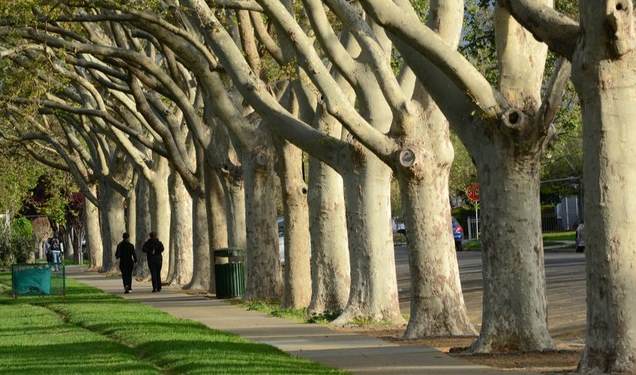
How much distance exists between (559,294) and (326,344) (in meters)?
10.5

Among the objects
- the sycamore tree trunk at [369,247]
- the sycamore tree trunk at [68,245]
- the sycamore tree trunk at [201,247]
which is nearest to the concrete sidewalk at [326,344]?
the sycamore tree trunk at [369,247]

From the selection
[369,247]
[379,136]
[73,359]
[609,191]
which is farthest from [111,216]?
[609,191]

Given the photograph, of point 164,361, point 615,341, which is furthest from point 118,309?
point 615,341

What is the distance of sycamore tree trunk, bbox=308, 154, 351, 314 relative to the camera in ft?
82.7

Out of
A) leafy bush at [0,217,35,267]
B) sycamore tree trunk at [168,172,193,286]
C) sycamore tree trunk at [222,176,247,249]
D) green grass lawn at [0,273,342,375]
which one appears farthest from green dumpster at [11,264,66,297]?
leafy bush at [0,217,35,267]

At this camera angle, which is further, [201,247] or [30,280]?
[201,247]

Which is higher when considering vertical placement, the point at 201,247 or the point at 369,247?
the point at 201,247

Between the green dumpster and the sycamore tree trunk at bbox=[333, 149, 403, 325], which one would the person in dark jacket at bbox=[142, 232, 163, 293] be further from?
the sycamore tree trunk at bbox=[333, 149, 403, 325]

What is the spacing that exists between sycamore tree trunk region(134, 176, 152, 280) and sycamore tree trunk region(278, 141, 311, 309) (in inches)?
848

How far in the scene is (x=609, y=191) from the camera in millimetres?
13445

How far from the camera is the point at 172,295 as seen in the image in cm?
3612

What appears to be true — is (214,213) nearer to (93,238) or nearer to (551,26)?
(551,26)

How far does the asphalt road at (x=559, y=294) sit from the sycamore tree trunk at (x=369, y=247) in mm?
A: 1750

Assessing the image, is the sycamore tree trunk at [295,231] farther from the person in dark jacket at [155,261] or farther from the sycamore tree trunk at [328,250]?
the person in dark jacket at [155,261]
